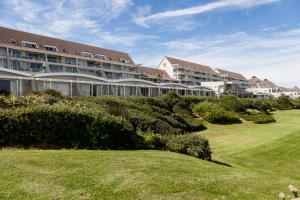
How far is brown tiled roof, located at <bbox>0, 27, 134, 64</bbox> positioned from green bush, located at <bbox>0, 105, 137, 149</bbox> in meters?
57.7

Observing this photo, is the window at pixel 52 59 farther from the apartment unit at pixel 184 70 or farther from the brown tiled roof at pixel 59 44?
the apartment unit at pixel 184 70

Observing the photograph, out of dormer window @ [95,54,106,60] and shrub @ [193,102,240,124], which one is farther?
dormer window @ [95,54,106,60]

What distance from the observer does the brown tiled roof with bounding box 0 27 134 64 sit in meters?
69.1

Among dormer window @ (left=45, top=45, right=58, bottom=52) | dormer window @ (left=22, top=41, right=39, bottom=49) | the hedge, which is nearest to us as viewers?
the hedge

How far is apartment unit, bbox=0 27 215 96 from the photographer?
4147 cm

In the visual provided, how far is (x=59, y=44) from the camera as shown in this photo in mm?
79500

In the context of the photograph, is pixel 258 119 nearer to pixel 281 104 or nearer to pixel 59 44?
pixel 281 104

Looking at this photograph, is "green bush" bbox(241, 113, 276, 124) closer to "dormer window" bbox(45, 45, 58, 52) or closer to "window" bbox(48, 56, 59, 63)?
"window" bbox(48, 56, 59, 63)

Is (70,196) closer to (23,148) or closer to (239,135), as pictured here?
(23,148)

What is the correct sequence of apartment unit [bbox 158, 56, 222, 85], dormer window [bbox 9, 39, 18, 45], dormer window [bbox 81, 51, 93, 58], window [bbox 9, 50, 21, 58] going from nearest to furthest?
window [bbox 9, 50, 21, 58], dormer window [bbox 9, 39, 18, 45], dormer window [bbox 81, 51, 93, 58], apartment unit [bbox 158, 56, 222, 85]

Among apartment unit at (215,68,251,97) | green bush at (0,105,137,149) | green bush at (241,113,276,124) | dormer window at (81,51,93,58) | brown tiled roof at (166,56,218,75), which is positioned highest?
brown tiled roof at (166,56,218,75)

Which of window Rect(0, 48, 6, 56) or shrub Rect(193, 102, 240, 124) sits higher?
window Rect(0, 48, 6, 56)

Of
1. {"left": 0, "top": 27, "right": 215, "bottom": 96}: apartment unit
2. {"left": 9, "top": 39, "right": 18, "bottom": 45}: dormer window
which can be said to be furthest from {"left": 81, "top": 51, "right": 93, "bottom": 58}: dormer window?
{"left": 9, "top": 39, "right": 18, "bottom": 45}: dormer window

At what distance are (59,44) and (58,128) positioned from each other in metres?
68.3
